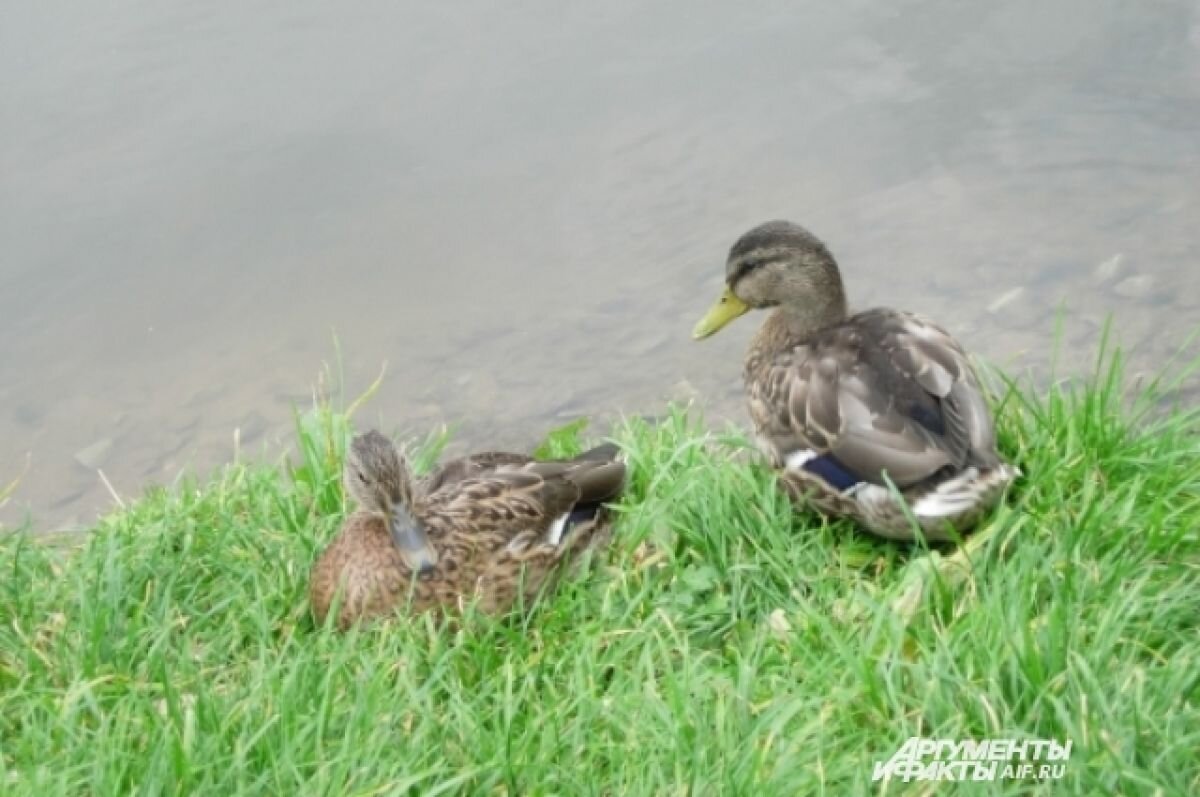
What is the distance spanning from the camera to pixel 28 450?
248 inches

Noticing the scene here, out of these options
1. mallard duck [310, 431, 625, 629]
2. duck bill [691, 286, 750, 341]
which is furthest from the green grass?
duck bill [691, 286, 750, 341]

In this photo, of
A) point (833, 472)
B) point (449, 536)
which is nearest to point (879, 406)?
point (833, 472)

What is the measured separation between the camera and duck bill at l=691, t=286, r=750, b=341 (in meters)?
4.83

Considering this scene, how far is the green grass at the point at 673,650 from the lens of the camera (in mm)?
2896

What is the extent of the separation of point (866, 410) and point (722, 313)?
3.36 ft

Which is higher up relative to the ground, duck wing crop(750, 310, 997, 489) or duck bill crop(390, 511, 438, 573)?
duck wing crop(750, 310, 997, 489)

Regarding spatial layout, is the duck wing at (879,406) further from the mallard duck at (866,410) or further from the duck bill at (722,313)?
the duck bill at (722,313)

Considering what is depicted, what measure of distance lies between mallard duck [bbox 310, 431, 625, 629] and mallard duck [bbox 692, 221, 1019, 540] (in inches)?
22.3

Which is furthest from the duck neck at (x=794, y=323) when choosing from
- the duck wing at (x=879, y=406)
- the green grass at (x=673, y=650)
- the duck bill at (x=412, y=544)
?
the duck bill at (x=412, y=544)

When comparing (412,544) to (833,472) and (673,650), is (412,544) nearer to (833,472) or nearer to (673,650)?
(673,650)

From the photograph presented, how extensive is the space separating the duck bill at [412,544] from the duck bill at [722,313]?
1341mm

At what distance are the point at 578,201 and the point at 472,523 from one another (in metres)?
3.30

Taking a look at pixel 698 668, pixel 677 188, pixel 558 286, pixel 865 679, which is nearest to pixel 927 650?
pixel 865 679

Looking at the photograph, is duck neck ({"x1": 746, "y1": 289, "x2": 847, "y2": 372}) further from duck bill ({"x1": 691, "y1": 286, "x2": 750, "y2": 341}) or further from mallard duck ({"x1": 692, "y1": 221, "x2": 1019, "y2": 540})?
duck bill ({"x1": 691, "y1": 286, "x2": 750, "y2": 341})
